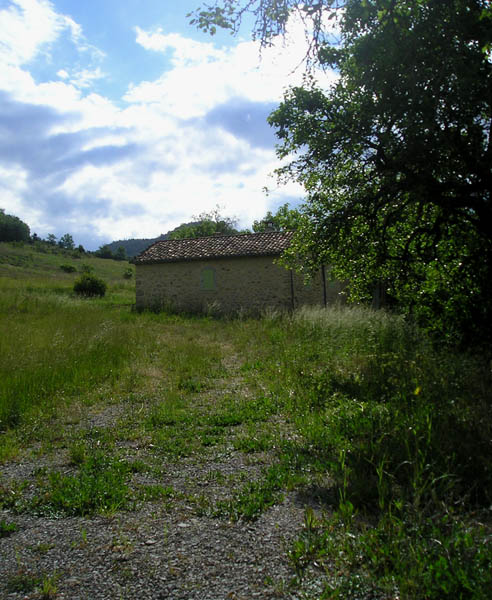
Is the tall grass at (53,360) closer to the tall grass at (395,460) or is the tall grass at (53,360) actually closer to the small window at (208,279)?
the tall grass at (395,460)

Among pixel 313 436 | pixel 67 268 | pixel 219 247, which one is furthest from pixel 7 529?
pixel 67 268

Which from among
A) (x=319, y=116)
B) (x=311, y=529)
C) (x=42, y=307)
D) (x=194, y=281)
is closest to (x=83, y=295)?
(x=194, y=281)

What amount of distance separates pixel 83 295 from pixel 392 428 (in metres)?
24.5

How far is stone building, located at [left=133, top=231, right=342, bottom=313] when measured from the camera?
19.7 metres

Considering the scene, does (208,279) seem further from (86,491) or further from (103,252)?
(103,252)

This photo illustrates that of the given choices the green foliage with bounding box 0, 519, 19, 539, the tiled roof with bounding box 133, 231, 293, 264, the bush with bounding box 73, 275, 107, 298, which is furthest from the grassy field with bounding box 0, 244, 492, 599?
the bush with bounding box 73, 275, 107, 298

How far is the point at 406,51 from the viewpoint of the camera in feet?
18.3

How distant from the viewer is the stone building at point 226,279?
1970 cm

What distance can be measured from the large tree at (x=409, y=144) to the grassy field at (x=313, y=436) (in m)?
1.12

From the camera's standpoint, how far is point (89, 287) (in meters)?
27.3

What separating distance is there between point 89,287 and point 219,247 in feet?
34.4

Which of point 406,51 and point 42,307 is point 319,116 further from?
point 42,307

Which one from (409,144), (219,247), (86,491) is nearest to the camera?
(86,491)

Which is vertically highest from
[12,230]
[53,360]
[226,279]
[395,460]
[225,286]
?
[12,230]
